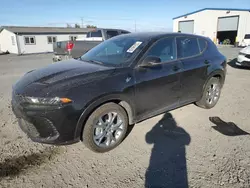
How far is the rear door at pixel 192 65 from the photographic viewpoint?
373 centimetres

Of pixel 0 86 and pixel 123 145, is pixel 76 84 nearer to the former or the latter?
pixel 123 145

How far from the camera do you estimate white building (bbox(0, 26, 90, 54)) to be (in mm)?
24469

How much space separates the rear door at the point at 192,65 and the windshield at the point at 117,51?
94cm

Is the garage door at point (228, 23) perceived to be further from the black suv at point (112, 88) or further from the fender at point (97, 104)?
the fender at point (97, 104)

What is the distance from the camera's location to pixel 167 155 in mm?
2828

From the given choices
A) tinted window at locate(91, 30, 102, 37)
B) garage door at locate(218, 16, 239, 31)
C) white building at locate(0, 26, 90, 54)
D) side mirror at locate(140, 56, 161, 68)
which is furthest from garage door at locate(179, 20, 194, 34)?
side mirror at locate(140, 56, 161, 68)

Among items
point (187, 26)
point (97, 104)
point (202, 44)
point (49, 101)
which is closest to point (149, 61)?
point (97, 104)

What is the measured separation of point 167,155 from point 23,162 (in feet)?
6.85

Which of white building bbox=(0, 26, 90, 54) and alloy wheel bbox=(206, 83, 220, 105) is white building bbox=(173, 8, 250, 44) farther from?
alloy wheel bbox=(206, 83, 220, 105)

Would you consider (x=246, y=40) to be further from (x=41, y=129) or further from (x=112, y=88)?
(x=41, y=129)

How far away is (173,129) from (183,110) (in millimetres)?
1026

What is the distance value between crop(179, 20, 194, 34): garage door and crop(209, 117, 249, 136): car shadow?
112 ft

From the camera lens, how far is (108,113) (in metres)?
2.85

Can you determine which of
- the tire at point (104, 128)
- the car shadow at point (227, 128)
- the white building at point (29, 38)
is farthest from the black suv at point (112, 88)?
the white building at point (29, 38)
